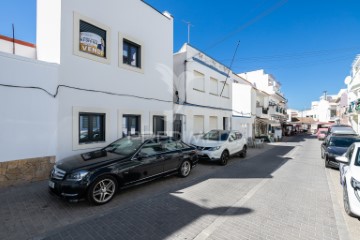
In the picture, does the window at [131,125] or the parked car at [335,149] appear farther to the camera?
the window at [131,125]

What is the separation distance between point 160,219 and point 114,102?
17.4ft

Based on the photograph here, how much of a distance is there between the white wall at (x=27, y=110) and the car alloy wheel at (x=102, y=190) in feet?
9.66

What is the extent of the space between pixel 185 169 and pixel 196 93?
22.3ft

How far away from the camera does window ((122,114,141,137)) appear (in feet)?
27.2

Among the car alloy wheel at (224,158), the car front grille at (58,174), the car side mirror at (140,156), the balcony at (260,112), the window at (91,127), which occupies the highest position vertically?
the balcony at (260,112)

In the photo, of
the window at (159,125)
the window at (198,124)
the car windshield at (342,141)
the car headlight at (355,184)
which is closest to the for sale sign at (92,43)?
the window at (159,125)

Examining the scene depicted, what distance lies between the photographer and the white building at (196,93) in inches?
456

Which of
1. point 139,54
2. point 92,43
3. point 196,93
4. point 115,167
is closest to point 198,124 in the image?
point 196,93

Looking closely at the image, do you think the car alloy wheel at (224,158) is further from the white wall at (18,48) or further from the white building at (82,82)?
the white wall at (18,48)

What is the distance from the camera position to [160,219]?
3732 millimetres

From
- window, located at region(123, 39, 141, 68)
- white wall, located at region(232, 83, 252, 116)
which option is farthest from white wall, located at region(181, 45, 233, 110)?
window, located at region(123, 39, 141, 68)

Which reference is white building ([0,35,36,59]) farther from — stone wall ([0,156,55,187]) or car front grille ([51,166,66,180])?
car front grille ([51,166,66,180])

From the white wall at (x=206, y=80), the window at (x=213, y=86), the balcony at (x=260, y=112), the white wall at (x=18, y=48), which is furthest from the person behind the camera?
the balcony at (x=260, y=112)

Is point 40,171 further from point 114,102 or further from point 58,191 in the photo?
point 114,102
